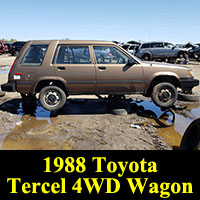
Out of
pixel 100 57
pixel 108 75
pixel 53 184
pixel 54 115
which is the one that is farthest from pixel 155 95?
pixel 53 184

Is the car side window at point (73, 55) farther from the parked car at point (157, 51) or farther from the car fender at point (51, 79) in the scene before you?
the parked car at point (157, 51)

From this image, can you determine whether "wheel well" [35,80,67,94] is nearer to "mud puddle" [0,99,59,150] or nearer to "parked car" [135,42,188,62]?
"mud puddle" [0,99,59,150]

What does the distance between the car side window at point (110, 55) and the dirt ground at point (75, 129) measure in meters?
1.40

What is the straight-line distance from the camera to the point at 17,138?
408cm

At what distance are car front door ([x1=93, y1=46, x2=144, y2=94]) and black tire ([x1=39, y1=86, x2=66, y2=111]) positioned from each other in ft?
3.09

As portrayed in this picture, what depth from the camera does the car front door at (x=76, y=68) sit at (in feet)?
17.1

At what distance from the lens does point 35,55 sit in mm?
5328

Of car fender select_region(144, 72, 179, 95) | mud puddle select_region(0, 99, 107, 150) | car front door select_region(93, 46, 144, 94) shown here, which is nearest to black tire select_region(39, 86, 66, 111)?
mud puddle select_region(0, 99, 107, 150)

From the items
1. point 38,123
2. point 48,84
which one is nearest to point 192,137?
point 38,123

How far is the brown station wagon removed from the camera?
205 inches

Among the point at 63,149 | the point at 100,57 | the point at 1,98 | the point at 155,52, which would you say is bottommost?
the point at 63,149

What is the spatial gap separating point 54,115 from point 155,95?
268cm

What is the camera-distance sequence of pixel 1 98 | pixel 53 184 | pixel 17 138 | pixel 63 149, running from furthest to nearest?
pixel 1 98
pixel 17 138
pixel 63 149
pixel 53 184

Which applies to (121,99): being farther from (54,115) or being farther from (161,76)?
(54,115)
